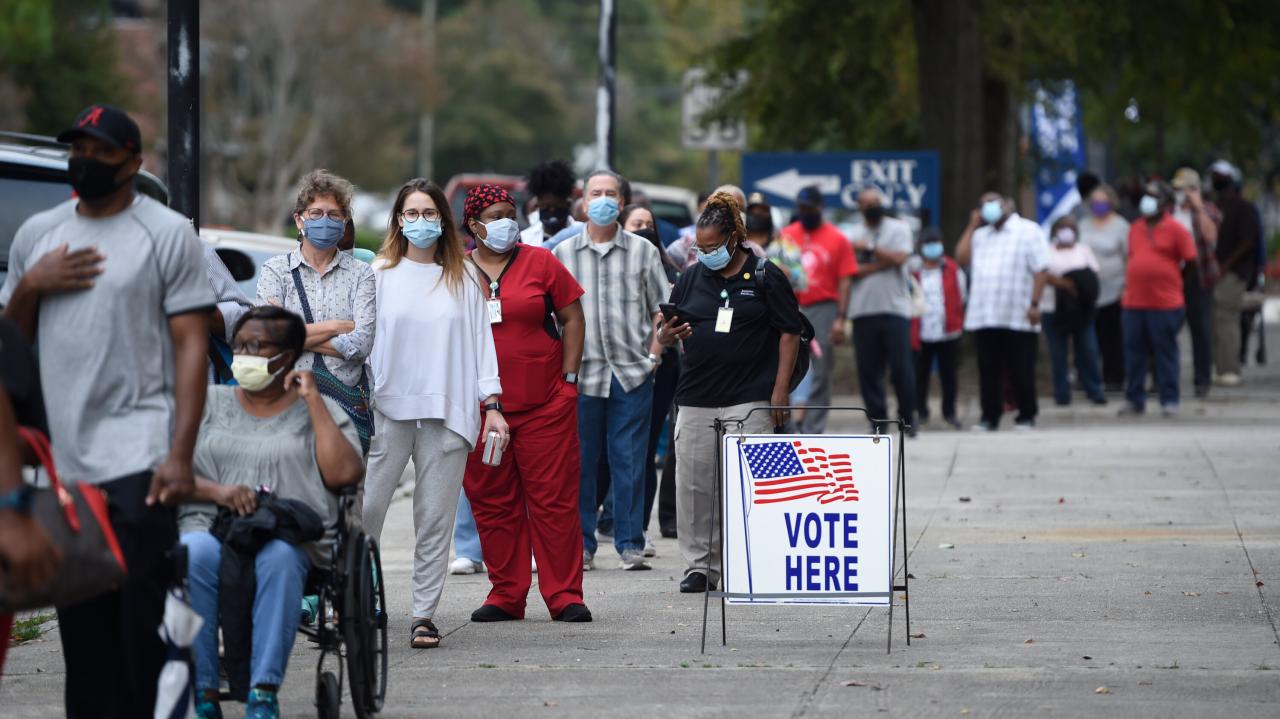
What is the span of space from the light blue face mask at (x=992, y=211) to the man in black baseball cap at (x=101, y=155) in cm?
1165

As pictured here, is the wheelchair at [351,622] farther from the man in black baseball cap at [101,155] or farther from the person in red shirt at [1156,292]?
the person in red shirt at [1156,292]

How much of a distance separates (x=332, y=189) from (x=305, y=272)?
0.35 metres

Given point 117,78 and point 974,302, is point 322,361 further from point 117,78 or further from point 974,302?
point 117,78

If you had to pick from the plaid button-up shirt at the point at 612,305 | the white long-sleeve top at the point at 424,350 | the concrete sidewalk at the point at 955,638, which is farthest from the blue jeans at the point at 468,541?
the white long-sleeve top at the point at 424,350

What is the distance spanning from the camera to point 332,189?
803 cm

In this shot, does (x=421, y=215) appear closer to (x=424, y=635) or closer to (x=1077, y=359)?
(x=424, y=635)

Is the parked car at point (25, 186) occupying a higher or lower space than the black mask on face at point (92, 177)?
higher

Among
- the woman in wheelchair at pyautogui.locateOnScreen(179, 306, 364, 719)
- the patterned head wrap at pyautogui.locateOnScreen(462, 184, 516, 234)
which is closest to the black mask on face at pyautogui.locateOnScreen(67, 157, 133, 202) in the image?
the woman in wheelchair at pyautogui.locateOnScreen(179, 306, 364, 719)

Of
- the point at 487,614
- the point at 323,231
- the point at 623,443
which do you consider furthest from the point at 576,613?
the point at 323,231

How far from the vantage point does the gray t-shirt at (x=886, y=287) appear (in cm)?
1567

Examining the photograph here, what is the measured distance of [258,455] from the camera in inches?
255

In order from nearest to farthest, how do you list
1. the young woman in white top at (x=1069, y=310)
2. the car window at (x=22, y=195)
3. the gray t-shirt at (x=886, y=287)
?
the car window at (x=22, y=195) → the gray t-shirt at (x=886, y=287) → the young woman in white top at (x=1069, y=310)

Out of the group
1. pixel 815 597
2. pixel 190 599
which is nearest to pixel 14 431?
pixel 190 599

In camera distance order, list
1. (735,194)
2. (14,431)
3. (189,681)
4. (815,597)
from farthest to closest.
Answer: (735,194)
(815,597)
(189,681)
(14,431)
